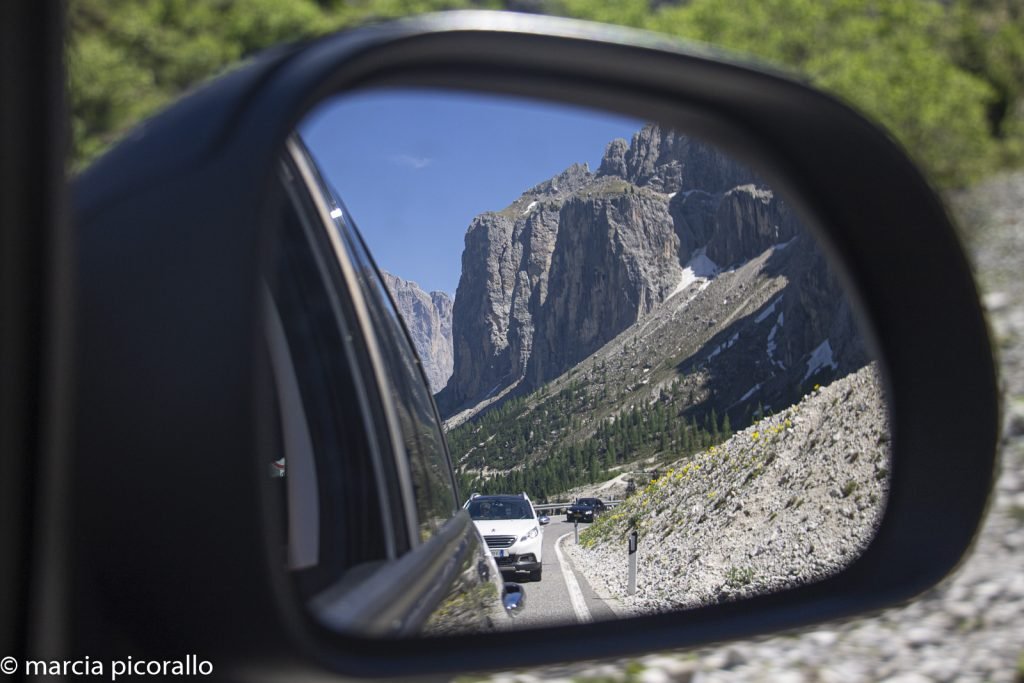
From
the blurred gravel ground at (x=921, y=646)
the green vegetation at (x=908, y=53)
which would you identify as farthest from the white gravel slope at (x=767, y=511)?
the green vegetation at (x=908, y=53)

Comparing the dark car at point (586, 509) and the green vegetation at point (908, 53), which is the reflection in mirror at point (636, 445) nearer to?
the dark car at point (586, 509)

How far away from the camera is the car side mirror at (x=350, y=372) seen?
40.8 inches

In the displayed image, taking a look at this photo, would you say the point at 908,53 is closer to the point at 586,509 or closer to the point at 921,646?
the point at 586,509

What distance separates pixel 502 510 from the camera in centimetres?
571

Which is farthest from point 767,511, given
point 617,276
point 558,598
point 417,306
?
point 617,276

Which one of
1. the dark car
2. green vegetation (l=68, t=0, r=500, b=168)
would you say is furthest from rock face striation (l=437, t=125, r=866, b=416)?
green vegetation (l=68, t=0, r=500, b=168)

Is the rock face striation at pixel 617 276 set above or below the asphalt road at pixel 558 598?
above

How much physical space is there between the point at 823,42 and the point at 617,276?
3954cm

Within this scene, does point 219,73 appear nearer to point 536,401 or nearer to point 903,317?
point 903,317

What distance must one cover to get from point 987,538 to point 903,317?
9.73ft

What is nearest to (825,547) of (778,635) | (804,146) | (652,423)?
(804,146)

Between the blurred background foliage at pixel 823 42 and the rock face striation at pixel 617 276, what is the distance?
17.3ft

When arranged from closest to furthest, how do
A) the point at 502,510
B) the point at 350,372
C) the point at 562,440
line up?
the point at 350,372
the point at 502,510
the point at 562,440

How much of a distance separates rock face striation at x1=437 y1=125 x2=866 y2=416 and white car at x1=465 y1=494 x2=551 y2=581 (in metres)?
1.19
